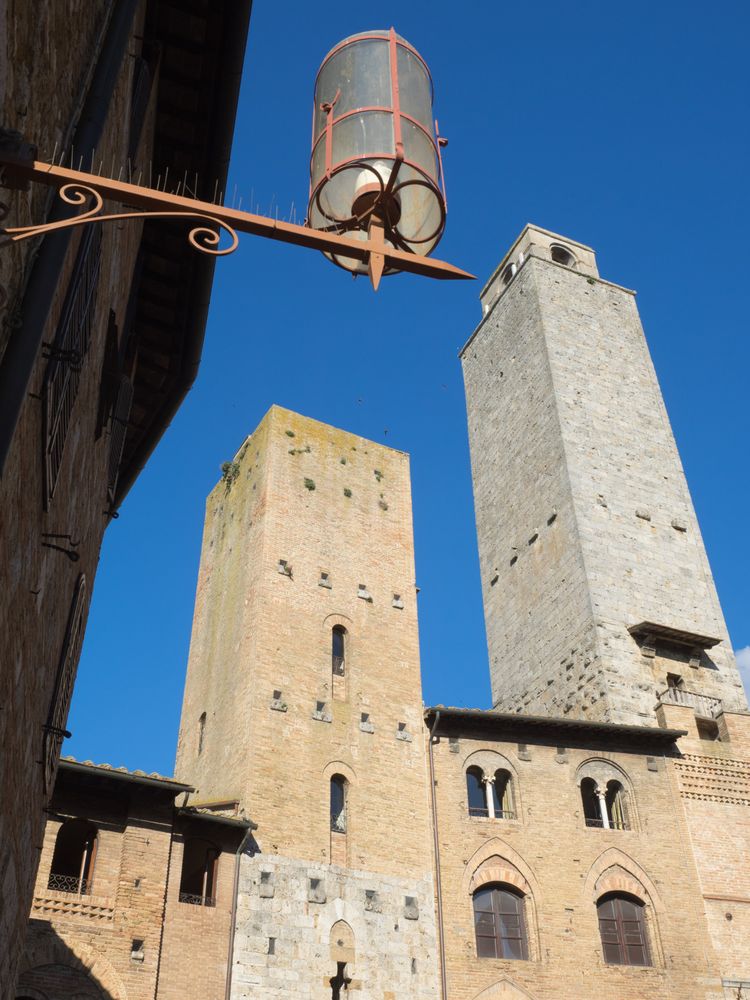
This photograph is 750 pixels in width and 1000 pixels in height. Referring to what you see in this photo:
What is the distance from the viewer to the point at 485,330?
3434cm

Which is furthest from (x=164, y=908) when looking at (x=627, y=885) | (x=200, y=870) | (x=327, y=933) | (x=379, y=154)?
(x=379, y=154)

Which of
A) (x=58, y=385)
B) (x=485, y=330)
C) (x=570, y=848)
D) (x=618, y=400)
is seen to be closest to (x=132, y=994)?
(x=570, y=848)

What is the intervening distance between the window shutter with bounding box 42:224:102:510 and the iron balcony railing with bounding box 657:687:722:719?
742 inches

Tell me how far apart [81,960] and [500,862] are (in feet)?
24.8

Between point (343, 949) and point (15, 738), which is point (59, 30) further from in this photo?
point (343, 949)

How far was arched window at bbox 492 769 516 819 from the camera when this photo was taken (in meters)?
19.0

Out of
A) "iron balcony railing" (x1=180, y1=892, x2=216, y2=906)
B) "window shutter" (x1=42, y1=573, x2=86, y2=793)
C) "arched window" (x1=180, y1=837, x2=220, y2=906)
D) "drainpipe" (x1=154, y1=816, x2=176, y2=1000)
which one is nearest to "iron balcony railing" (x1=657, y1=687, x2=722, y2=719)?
"arched window" (x1=180, y1=837, x2=220, y2=906)

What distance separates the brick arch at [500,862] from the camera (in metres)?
18.1

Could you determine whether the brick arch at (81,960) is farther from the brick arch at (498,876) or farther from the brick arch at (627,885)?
the brick arch at (627,885)

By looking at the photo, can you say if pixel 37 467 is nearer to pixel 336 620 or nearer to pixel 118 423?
pixel 118 423

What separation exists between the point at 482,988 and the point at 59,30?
1645cm

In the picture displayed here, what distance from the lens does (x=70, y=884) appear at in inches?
587

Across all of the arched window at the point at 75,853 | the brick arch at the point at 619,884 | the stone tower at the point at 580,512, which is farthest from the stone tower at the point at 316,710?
the stone tower at the point at 580,512

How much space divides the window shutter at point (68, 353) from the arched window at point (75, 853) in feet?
36.8
